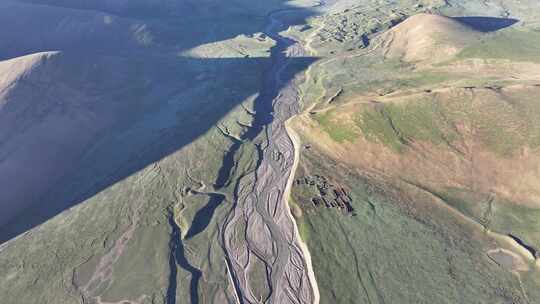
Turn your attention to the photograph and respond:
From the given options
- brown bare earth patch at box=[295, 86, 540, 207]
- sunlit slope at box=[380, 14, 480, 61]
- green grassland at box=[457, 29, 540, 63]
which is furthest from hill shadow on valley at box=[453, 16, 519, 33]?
brown bare earth patch at box=[295, 86, 540, 207]

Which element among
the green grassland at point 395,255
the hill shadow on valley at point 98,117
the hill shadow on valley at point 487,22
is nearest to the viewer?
the green grassland at point 395,255

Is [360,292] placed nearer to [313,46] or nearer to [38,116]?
[38,116]

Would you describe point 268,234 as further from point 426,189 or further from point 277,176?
point 426,189

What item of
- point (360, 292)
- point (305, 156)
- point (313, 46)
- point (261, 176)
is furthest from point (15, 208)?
point (313, 46)

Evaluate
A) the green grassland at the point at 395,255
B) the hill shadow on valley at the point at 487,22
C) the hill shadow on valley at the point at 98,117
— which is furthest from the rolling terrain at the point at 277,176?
the hill shadow on valley at the point at 487,22

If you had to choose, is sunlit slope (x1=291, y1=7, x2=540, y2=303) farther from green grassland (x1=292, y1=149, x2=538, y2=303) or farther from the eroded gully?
the eroded gully

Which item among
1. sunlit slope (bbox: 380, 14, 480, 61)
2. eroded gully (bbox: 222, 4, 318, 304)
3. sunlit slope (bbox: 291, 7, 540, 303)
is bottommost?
eroded gully (bbox: 222, 4, 318, 304)

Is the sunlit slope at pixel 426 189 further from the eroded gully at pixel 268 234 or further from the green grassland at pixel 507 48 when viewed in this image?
the green grassland at pixel 507 48

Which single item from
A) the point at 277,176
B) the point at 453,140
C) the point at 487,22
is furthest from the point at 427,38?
the point at 277,176

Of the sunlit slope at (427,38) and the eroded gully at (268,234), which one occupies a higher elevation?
the sunlit slope at (427,38)

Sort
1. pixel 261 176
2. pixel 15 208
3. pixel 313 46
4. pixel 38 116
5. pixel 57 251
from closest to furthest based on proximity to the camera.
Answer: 1. pixel 57 251
2. pixel 15 208
3. pixel 261 176
4. pixel 38 116
5. pixel 313 46

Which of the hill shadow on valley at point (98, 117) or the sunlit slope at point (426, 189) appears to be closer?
the sunlit slope at point (426, 189)
